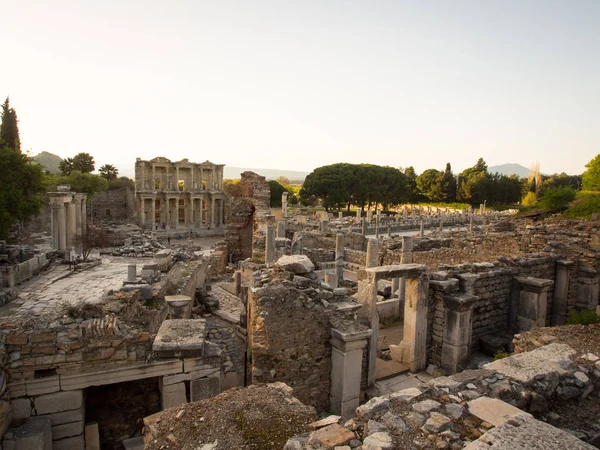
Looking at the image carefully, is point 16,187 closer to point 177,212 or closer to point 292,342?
point 292,342

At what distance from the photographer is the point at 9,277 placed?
1598 cm

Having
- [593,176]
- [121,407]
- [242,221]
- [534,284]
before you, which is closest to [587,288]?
[534,284]

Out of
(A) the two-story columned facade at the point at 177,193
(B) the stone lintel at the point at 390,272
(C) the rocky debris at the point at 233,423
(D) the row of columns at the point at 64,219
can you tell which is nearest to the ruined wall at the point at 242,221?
(D) the row of columns at the point at 64,219

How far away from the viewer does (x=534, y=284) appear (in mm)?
10344

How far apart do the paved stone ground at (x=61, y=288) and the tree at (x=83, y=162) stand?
→ 41.8m

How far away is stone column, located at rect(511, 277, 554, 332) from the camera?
10.4 m

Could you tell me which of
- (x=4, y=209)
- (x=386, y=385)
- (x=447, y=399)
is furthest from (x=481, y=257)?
(x=4, y=209)

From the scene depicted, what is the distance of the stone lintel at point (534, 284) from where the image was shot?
10.4 metres

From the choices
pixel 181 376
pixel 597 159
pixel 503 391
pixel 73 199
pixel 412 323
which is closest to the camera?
pixel 503 391

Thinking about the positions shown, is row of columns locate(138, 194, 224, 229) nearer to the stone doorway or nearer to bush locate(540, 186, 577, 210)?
bush locate(540, 186, 577, 210)

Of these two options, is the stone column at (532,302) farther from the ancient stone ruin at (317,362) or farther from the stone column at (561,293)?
the stone column at (561,293)

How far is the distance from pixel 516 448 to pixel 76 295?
53.5ft

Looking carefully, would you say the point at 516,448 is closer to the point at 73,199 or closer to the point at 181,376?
the point at 181,376

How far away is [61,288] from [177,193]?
4468 cm
